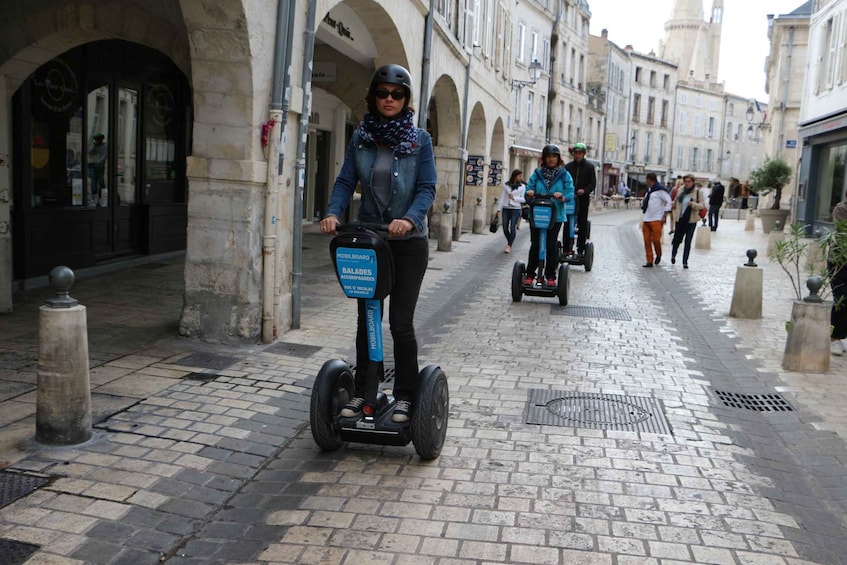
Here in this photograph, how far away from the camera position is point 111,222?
1115 centimetres

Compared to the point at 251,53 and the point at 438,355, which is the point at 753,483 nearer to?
the point at 438,355

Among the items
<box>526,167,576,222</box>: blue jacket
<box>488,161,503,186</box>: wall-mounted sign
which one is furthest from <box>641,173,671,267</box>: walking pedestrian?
<box>488,161,503,186</box>: wall-mounted sign

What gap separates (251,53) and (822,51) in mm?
20746

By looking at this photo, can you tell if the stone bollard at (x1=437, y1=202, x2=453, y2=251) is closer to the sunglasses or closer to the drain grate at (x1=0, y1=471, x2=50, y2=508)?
the sunglasses

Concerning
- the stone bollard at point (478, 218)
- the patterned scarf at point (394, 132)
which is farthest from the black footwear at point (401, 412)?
the stone bollard at point (478, 218)

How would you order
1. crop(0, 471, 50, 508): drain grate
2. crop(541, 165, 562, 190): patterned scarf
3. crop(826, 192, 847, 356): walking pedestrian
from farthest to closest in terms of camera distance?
crop(541, 165, 562, 190): patterned scarf < crop(826, 192, 847, 356): walking pedestrian < crop(0, 471, 50, 508): drain grate

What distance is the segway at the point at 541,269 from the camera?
9734 millimetres

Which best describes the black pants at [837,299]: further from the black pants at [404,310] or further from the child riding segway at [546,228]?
the black pants at [404,310]

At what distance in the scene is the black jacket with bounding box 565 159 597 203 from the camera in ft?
39.3

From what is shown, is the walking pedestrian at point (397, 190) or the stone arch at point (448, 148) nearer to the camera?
the walking pedestrian at point (397, 190)

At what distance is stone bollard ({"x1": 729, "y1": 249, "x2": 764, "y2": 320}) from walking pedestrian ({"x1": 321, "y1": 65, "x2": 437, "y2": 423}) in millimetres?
6184

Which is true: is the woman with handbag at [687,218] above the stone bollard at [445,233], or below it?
above

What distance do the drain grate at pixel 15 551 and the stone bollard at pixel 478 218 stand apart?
64.8 ft

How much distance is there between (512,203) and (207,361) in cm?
1170
